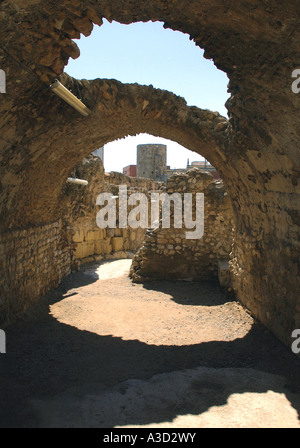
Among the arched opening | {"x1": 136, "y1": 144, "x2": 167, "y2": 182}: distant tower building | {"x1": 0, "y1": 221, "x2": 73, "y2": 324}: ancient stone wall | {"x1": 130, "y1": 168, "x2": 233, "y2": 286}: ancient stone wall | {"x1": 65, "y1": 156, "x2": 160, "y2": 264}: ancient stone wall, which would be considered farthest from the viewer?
{"x1": 136, "y1": 144, "x2": 167, "y2": 182}: distant tower building

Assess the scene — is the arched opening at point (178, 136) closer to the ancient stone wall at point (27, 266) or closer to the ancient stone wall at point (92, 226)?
the ancient stone wall at point (27, 266)

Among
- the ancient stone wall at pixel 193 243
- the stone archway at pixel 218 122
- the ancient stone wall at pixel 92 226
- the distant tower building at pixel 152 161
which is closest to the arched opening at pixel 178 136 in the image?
the stone archway at pixel 218 122

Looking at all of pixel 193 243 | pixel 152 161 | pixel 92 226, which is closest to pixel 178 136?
pixel 193 243

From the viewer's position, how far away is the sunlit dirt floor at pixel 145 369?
2.95 meters

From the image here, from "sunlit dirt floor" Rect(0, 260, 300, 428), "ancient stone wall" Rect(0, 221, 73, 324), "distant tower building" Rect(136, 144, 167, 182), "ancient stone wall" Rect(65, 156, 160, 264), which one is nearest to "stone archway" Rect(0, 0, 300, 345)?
"ancient stone wall" Rect(0, 221, 73, 324)

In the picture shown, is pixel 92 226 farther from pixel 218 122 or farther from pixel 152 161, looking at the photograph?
pixel 152 161

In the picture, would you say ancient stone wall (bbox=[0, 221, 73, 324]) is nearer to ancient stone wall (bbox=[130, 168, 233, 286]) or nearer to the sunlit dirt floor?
the sunlit dirt floor

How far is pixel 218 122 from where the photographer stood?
5559 mm

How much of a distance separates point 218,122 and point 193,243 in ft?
13.0

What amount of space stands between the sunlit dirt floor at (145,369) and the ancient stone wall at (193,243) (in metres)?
2.02

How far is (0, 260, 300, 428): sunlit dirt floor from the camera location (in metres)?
2.95

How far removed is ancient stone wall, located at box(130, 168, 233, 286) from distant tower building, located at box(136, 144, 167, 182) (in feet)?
70.6

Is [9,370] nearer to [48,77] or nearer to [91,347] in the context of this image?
[91,347]
